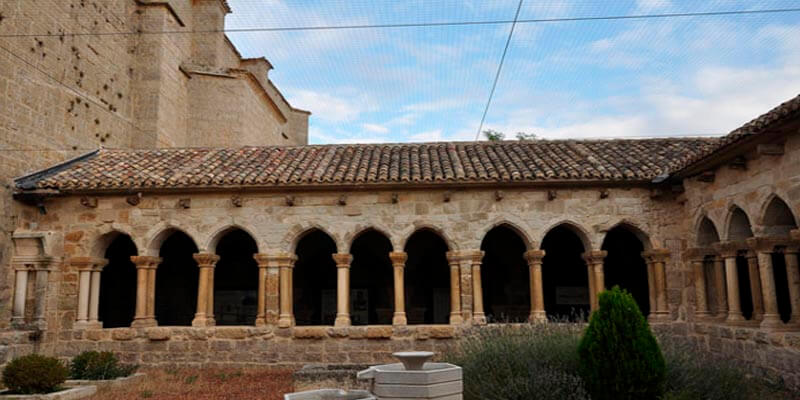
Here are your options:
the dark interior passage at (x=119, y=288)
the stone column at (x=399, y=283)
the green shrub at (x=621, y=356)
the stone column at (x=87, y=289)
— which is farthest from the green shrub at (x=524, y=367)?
the dark interior passage at (x=119, y=288)

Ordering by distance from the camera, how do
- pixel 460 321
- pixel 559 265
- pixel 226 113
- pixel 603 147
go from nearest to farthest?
pixel 460 321 → pixel 603 147 → pixel 559 265 → pixel 226 113

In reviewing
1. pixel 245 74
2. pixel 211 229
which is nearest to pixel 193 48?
pixel 245 74

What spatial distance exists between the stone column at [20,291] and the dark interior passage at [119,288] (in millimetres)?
2677

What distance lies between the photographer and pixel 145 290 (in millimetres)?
10406

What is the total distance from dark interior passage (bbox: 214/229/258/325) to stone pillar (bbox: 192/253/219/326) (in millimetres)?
2165

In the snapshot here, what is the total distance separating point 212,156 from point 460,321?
18.7 feet

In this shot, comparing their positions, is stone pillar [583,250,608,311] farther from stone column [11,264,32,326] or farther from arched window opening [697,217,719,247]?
stone column [11,264,32,326]

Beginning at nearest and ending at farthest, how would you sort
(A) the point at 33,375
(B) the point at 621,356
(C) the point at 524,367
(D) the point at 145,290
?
(B) the point at 621,356 → (C) the point at 524,367 → (A) the point at 33,375 → (D) the point at 145,290

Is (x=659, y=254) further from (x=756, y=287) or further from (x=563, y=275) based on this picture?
(x=563, y=275)

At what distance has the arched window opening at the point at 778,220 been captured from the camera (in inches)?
304

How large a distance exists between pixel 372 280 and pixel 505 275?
2.76m

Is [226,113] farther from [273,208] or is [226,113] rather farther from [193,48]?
[273,208]

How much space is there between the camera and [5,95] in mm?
10016

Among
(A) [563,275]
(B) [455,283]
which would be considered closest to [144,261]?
(B) [455,283]
